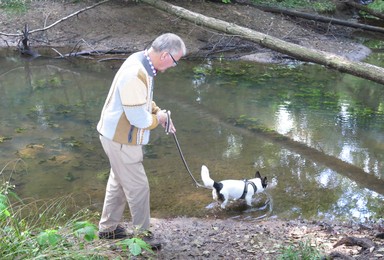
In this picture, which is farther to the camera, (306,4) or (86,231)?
(306,4)

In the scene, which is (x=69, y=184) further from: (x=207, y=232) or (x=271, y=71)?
(x=271, y=71)

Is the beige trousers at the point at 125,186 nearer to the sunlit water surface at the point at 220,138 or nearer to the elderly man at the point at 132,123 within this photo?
the elderly man at the point at 132,123

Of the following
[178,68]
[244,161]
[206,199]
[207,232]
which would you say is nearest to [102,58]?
[178,68]

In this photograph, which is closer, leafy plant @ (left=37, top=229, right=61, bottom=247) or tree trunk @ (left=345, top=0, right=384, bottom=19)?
leafy plant @ (left=37, top=229, right=61, bottom=247)

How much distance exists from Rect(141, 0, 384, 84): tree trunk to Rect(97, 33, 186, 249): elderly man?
17.9 ft

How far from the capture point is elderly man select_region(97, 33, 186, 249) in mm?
4039

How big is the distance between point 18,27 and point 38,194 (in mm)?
10891

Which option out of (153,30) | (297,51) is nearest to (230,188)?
(297,51)

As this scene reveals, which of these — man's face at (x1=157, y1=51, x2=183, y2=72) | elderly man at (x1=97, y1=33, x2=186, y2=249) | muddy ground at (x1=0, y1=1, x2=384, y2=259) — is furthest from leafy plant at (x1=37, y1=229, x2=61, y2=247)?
muddy ground at (x1=0, y1=1, x2=384, y2=259)

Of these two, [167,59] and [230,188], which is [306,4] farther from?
[167,59]

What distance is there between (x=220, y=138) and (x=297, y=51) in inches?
123

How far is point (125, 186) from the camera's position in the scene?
4.40m

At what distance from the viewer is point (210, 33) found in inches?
619

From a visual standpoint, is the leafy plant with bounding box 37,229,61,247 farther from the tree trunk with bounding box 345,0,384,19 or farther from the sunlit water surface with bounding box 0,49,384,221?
the tree trunk with bounding box 345,0,384,19
